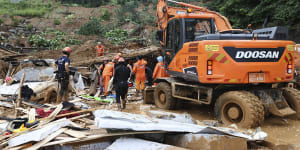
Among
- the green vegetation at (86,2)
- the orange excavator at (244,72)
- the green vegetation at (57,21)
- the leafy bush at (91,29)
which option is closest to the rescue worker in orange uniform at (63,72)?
the orange excavator at (244,72)

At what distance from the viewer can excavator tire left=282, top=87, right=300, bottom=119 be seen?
18.9ft

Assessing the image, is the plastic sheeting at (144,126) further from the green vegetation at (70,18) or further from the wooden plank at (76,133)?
the green vegetation at (70,18)

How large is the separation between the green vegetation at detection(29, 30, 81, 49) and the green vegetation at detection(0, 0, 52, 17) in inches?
353

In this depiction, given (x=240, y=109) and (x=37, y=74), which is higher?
(x=37, y=74)

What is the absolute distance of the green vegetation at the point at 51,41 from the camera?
19425mm

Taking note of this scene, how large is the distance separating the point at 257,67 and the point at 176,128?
2494mm

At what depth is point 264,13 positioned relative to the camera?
1426 cm

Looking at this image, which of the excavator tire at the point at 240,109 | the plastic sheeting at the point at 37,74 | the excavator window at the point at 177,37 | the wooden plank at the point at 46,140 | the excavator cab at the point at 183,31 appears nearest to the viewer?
the wooden plank at the point at 46,140

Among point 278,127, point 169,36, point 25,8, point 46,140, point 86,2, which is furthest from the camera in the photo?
point 86,2

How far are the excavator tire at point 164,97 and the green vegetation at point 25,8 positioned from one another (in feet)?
85.8

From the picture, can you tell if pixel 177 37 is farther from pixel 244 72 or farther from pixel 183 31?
pixel 244 72

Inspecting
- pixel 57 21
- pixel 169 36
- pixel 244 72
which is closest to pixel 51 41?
pixel 57 21

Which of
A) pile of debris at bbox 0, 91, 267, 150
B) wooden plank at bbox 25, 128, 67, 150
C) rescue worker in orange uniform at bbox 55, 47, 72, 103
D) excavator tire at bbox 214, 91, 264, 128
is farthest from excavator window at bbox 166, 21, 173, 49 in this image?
wooden plank at bbox 25, 128, 67, 150

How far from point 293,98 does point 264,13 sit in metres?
10.0
